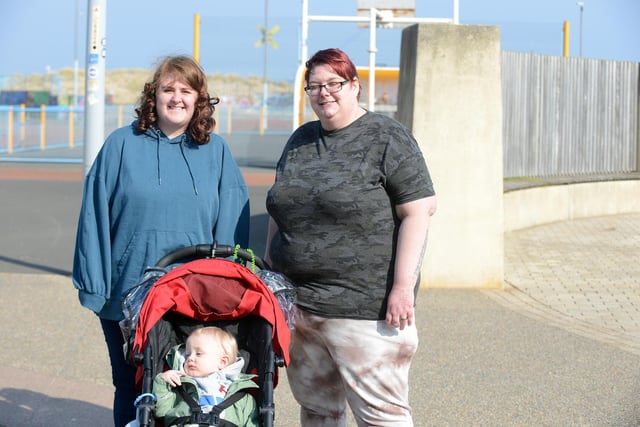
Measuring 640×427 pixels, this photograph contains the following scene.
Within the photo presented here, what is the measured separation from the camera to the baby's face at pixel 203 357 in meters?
3.87

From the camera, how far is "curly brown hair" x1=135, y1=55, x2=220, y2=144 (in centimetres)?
422

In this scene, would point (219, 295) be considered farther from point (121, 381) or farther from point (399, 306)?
point (121, 381)

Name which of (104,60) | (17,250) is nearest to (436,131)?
(104,60)

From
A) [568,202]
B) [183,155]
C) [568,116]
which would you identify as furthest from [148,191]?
[568,116]

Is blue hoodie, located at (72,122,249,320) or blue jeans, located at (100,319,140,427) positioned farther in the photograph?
blue jeans, located at (100,319,140,427)

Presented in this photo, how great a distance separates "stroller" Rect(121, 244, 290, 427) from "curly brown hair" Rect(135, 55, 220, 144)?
0.57 meters

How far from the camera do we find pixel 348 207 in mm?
3945

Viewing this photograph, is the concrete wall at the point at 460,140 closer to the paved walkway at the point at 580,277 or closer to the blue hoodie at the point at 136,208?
the paved walkway at the point at 580,277

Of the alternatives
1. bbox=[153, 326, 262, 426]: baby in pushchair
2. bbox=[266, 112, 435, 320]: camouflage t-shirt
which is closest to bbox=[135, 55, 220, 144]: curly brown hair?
bbox=[266, 112, 435, 320]: camouflage t-shirt

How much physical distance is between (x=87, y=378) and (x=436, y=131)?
13.7 feet

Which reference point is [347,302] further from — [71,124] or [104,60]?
[71,124]

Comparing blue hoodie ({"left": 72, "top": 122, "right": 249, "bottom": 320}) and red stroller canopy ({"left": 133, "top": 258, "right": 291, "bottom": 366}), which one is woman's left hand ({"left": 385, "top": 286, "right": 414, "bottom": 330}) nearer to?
red stroller canopy ({"left": 133, "top": 258, "right": 291, "bottom": 366})

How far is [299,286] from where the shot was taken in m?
4.17

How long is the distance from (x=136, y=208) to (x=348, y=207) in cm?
92
